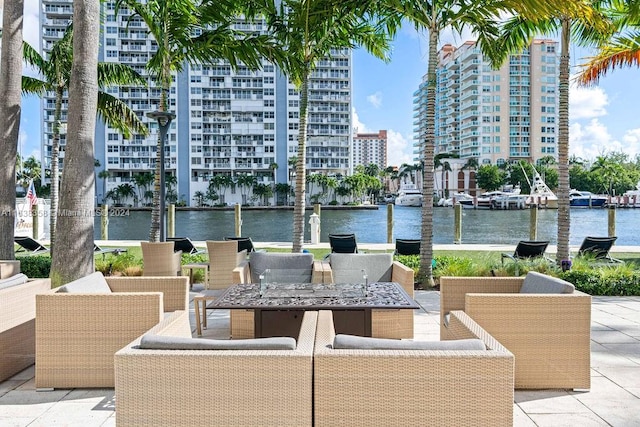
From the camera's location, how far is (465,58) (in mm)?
100375

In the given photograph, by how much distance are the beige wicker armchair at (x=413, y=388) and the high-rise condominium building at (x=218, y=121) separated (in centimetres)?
7079

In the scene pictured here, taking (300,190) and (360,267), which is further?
(300,190)

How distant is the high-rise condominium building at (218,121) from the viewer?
7175 centimetres

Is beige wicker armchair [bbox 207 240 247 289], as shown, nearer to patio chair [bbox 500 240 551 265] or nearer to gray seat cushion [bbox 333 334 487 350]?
gray seat cushion [bbox 333 334 487 350]

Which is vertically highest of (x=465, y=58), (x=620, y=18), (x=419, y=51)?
(x=465, y=58)

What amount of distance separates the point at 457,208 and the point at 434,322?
11118 millimetres

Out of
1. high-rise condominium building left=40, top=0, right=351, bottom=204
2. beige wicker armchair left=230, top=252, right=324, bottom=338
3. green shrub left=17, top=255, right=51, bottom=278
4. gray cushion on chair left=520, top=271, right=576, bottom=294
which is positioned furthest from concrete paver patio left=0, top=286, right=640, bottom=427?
high-rise condominium building left=40, top=0, right=351, bottom=204

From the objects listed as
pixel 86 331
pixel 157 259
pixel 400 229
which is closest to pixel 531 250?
pixel 157 259

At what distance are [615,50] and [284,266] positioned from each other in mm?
Answer: 7931

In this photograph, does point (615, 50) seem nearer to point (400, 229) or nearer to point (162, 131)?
point (162, 131)

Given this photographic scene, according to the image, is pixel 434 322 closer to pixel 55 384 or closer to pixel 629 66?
pixel 55 384

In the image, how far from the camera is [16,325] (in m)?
4.20

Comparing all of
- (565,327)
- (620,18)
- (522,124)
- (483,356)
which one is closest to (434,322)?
(565,327)

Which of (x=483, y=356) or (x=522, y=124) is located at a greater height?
(x=522, y=124)
